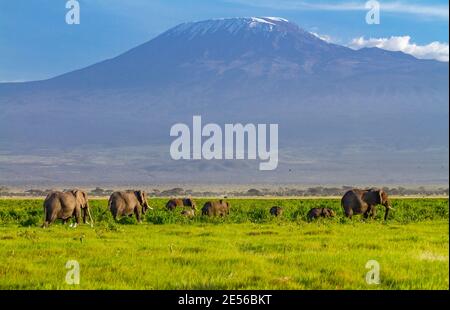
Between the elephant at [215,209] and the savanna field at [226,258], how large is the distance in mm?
13854

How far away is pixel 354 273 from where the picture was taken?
51.8 ft

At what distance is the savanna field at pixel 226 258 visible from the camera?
1483 cm

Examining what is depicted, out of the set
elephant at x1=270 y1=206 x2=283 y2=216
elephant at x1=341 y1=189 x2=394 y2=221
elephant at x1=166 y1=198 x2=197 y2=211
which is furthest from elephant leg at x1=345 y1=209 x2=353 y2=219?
elephant at x1=166 y1=198 x2=197 y2=211

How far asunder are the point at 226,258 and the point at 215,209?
25.1 metres

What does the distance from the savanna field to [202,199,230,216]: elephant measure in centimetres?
1385

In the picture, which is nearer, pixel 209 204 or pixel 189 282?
pixel 189 282

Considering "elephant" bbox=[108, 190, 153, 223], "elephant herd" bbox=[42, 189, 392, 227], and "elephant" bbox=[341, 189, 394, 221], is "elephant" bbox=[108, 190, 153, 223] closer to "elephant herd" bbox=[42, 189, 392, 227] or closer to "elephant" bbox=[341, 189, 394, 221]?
"elephant herd" bbox=[42, 189, 392, 227]

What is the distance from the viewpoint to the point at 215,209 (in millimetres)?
43188

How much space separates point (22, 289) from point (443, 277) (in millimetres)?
8103

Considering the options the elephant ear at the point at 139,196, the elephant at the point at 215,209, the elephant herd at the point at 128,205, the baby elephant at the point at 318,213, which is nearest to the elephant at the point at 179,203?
the elephant at the point at 215,209

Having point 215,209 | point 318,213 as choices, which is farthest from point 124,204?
point 318,213

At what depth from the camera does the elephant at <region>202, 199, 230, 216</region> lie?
140 ft
